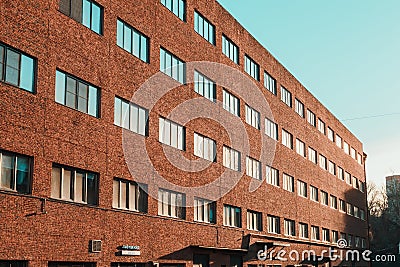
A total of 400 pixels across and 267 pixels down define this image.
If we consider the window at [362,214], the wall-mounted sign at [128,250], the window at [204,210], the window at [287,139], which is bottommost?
the wall-mounted sign at [128,250]

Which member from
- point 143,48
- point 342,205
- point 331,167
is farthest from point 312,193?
point 143,48

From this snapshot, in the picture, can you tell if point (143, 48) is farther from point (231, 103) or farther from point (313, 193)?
point (313, 193)

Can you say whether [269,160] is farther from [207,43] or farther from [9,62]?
[9,62]

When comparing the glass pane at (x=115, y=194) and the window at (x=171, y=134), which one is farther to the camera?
the window at (x=171, y=134)

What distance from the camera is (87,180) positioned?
26.6m

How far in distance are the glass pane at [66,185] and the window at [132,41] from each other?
756 centimetres

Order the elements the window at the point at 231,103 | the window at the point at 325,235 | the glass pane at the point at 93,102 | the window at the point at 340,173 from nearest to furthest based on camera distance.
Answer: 1. the glass pane at the point at 93,102
2. the window at the point at 231,103
3. the window at the point at 325,235
4. the window at the point at 340,173

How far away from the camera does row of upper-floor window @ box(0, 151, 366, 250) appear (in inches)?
888

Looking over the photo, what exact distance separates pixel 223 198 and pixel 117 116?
42.9 ft

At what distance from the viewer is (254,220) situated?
45531 millimetres

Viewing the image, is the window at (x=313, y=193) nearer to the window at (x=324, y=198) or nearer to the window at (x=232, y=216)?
the window at (x=324, y=198)

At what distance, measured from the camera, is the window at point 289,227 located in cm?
5216

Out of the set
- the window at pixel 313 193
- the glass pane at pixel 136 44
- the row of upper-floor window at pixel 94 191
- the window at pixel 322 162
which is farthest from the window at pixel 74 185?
the window at pixel 322 162

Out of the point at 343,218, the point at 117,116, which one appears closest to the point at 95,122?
the point at 117,116
